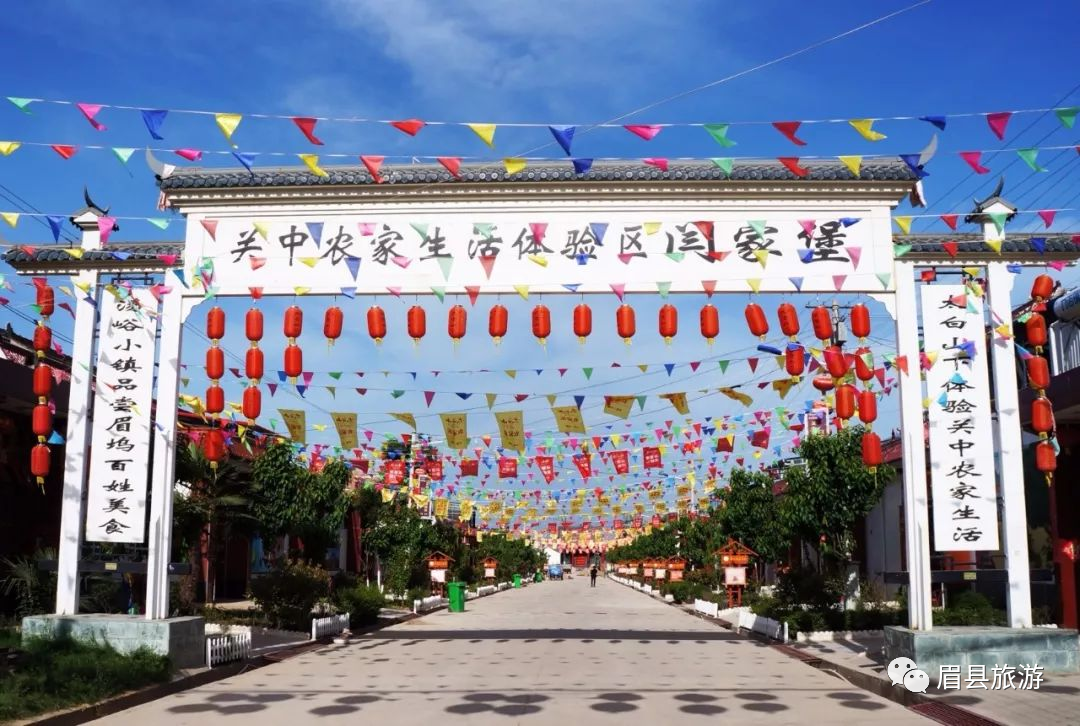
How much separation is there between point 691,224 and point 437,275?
3.53m

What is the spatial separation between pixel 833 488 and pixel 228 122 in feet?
51.8

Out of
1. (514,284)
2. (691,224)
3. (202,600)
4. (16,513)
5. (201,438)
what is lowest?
(202,600)

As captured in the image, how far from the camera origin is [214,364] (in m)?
13.5

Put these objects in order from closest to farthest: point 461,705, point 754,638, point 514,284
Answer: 1. point 461,705
2. point 514,284
3. point 754,638

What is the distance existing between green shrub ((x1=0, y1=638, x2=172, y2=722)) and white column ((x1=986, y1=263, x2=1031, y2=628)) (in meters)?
10.8

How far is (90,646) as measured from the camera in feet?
40.2

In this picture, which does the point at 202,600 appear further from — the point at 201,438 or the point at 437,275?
the point at 437,275

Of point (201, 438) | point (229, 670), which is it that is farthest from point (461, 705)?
point (201, 438)

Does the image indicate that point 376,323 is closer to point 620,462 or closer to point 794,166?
point 794,166

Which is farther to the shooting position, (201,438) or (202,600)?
(202,600)

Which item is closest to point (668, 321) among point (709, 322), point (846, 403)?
point (709, 322)

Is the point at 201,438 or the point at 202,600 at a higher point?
the point at 201,438

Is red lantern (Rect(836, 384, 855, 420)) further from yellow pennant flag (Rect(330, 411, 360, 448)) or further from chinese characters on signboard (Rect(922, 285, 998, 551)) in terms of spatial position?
yellow pennant flag (Rect(330, 411, 360, 448))

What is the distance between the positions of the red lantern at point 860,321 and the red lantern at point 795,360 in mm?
1207
